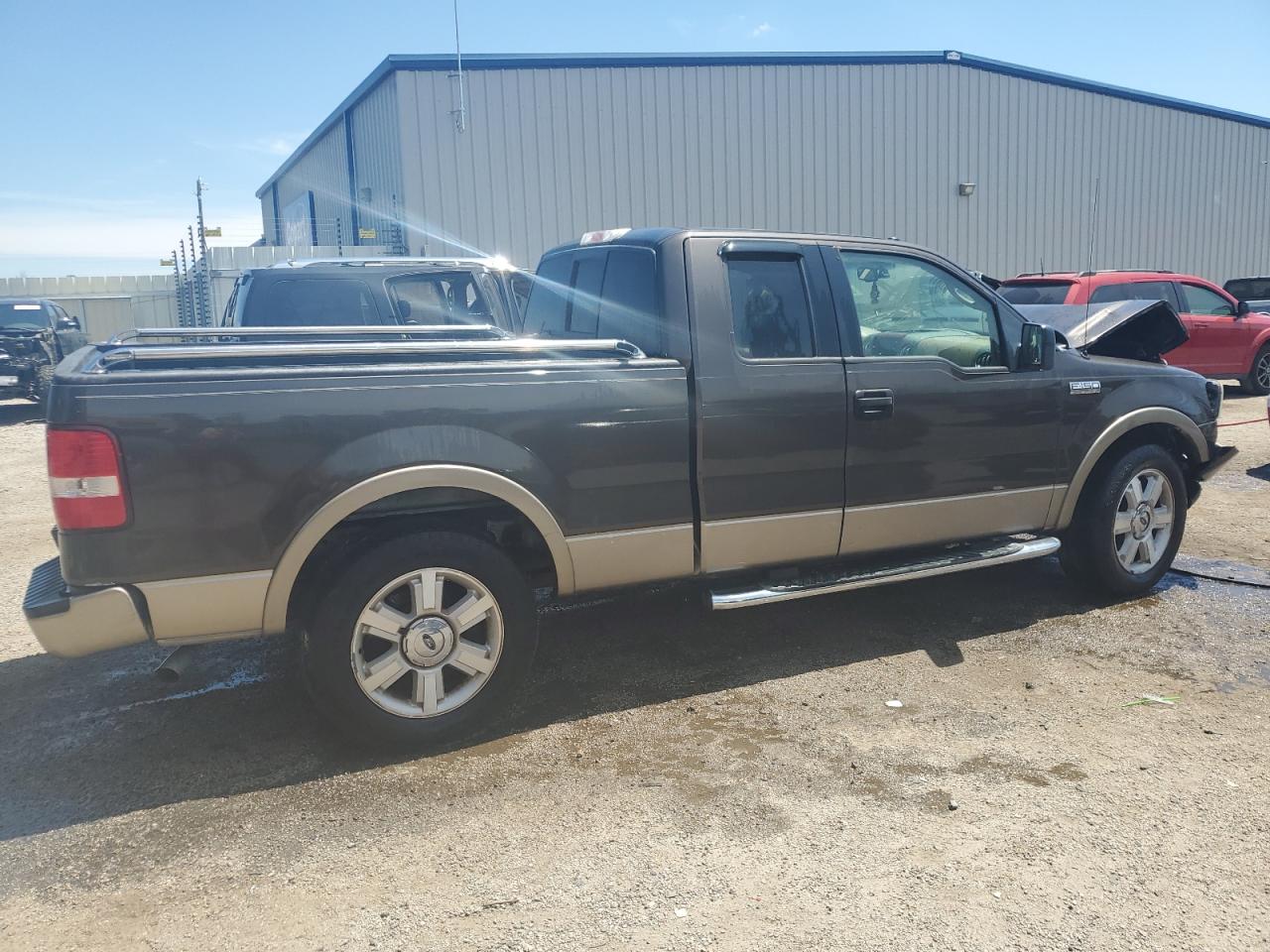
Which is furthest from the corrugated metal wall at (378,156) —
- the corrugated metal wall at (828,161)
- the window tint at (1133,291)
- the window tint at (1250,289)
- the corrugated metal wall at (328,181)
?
the window tint at (1250,289)

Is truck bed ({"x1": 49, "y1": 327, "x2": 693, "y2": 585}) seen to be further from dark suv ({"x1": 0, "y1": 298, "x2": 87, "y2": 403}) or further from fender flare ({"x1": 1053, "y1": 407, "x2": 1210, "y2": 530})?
dark suv ({"x1": 0, "y1": 298, "x2": 87, "y2": 403})

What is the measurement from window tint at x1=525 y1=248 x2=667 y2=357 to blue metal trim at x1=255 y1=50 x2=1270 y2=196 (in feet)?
40.3

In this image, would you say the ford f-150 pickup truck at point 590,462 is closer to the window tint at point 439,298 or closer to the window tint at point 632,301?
the window tint at point 632,301

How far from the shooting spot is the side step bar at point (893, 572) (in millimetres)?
4262

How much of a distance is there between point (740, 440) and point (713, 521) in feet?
1.22

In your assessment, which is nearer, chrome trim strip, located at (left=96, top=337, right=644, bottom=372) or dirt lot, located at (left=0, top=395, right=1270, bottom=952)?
dirt lot, located at (left=0, top=395, right=1270, bottom=952)

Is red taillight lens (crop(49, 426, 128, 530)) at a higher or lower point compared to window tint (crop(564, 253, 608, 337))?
lower

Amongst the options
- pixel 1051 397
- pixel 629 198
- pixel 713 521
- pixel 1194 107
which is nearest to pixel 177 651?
pixel 713 521

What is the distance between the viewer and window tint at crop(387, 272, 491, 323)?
25.5ft

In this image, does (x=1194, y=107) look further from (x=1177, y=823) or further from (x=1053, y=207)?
(x=1177, y=823)

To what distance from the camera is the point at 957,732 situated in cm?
386

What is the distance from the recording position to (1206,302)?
14172 millimetres

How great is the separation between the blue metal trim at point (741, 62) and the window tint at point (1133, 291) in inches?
325

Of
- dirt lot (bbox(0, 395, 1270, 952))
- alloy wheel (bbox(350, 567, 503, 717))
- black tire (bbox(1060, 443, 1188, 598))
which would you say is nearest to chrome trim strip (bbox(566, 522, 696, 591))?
alloy wheel (bbox(350, 567, 503, 717))
